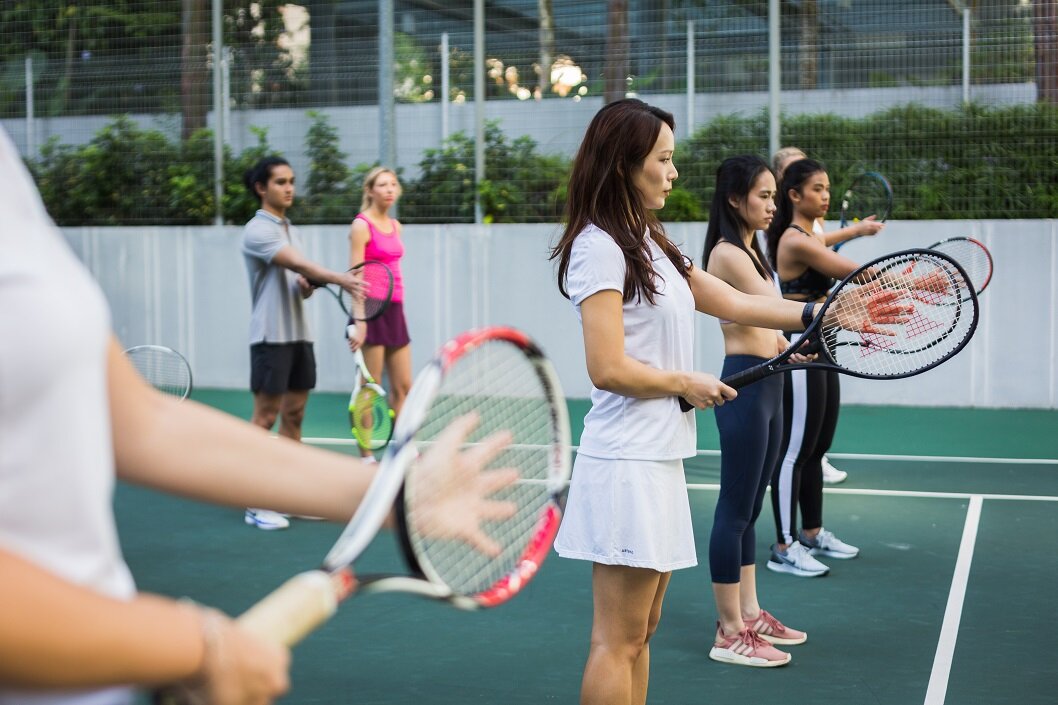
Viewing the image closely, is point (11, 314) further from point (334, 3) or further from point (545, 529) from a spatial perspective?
point (334, 3)

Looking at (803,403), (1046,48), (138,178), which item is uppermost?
(1046,48)

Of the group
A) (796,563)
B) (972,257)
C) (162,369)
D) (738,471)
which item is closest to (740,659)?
(738,471)

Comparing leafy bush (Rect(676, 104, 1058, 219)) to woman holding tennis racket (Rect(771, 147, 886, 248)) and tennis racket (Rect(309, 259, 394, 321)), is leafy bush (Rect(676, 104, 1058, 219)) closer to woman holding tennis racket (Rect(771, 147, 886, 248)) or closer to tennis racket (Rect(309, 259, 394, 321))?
woman holding tennis racket (Rect(771, 147, 886, 248))

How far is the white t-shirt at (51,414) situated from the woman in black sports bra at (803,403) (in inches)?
176

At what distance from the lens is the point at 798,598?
499cm

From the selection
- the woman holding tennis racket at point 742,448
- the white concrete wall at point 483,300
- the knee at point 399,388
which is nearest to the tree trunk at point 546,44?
the white concrete wall at point 483,300

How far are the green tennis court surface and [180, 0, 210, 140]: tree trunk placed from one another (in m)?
5.90

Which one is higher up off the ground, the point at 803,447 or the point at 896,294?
the point at 896,294

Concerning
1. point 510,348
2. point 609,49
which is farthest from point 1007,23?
point 510,348

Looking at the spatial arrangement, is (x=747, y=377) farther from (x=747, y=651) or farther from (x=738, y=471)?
(x=747, y=651)

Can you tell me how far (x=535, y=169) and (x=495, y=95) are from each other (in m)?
0.74

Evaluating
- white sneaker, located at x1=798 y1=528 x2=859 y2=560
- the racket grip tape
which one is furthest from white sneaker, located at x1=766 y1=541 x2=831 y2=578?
the racket grip tape

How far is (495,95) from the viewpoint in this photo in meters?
11.2

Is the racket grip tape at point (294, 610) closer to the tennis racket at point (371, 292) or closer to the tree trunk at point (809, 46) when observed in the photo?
the tennis racket at point (371, 292)
